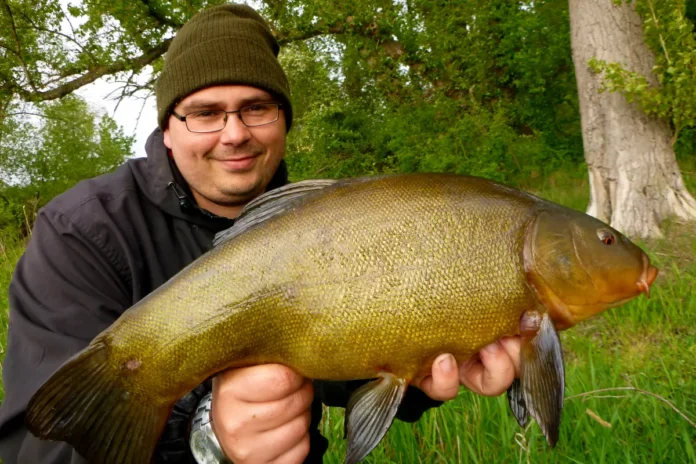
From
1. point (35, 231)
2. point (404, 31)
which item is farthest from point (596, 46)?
point (404, 31)

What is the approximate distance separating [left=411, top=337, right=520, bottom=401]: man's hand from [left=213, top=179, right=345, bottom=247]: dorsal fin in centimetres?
52

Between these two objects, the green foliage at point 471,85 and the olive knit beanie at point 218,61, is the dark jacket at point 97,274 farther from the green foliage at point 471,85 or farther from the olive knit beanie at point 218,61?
the green foliage at point 471,85

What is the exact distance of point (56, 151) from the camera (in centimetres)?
1302

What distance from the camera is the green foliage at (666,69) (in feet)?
10.9

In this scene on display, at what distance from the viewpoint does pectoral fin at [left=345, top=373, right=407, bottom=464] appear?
49.3 inches

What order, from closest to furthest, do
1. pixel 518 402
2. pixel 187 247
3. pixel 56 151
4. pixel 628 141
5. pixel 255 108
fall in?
pixel 518 402, pixel 187 247, pixel 255 108, pixel 628 141, pixel 56 151

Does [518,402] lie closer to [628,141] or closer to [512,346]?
[512,346]

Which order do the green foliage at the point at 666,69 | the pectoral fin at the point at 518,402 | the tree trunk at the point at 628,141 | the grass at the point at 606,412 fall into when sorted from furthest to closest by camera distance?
the tree trunk at the point at 628,141, the green foliage at the point at 666,69, the grass at the point at 606,412, the pectoral fin at the point at 518,402

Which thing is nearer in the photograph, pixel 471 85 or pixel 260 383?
pixel 260 383

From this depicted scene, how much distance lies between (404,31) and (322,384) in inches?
270

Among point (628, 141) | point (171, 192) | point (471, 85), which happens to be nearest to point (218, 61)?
point (171, 192)

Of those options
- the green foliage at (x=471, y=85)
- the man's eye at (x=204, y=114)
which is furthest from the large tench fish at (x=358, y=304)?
the green foliage at (x=471, y=85)

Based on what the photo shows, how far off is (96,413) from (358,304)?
65cm

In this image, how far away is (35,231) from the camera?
1.72 meters
